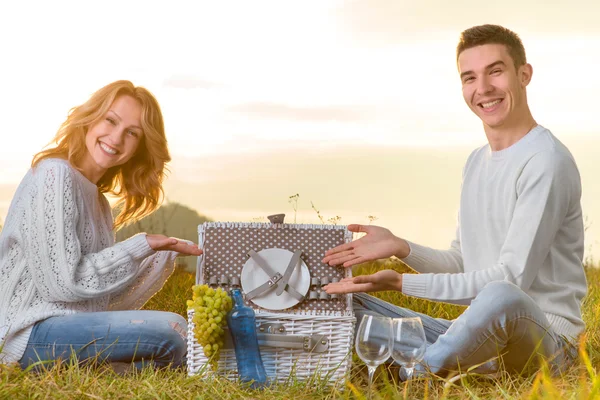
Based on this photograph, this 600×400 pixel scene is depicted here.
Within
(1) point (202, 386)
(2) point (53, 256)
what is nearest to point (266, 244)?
(1) point (202, 386)

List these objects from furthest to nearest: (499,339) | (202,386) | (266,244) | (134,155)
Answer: (134,155), (266,244), (202,386), (499,339)

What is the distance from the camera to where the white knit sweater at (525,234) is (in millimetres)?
3141

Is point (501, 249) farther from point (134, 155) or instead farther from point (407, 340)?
point (134, 155)

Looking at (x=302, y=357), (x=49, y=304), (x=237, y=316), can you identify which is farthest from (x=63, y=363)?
(x=302, y=357)

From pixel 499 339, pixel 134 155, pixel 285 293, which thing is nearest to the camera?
pixel 499 339

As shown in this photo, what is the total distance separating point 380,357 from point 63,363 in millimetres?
1612

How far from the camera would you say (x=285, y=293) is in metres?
3.42

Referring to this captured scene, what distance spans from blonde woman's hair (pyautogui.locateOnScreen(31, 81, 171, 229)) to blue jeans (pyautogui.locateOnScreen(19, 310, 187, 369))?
2.22 feet

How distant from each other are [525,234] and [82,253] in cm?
209

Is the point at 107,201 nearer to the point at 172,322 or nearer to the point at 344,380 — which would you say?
the point at 172,322

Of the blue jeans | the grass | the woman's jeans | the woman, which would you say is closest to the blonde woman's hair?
the woman

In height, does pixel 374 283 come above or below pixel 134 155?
below

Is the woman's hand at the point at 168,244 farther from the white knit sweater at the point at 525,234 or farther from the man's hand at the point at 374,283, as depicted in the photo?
the white knit sweater at the point at 525,234

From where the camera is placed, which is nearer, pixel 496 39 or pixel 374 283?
pixel 374 283
